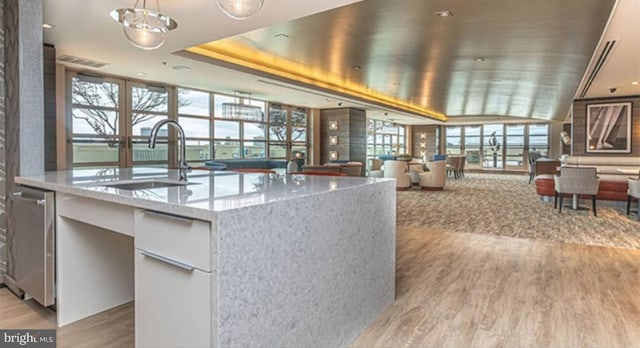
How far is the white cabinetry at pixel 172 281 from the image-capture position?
Answer: 1.42m

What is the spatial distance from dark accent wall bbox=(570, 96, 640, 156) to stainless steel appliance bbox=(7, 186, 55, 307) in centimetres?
1039

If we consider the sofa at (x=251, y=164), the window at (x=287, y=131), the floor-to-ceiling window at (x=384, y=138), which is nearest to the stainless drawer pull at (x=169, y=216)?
the sofa at (x=251, y=164)

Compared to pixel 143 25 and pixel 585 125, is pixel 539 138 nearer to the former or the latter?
pixel 585 125

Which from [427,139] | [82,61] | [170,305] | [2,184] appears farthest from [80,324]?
[427,139]

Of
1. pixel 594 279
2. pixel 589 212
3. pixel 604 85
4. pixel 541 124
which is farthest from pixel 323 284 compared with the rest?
pixel 541 124

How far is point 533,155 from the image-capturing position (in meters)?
13.3

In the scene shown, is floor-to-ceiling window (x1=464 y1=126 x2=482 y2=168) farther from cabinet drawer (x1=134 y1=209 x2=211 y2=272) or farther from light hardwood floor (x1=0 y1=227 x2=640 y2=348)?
cabinet drawer (x1=134 y1=209 x2=211 y2=272)

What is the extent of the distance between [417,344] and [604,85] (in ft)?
24.7

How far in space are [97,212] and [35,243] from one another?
87 cm

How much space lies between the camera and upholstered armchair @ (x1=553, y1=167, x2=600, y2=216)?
634 centimetres

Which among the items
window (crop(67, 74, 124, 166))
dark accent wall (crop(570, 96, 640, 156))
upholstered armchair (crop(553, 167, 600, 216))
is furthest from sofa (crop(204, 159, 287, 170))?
dark accent wall (crop(570, 96, 640, 156))

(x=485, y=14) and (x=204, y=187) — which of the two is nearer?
(x=204, y=187)

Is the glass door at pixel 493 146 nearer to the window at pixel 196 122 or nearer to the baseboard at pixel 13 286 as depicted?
the window at pixel 196 122

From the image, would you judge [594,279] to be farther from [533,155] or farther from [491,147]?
[491,147]
